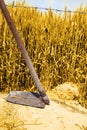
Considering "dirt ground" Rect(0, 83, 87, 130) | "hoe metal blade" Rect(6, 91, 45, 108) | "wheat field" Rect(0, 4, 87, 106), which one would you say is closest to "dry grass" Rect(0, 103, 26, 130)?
"dirt ground" Rect(0, 83, 87, 130)

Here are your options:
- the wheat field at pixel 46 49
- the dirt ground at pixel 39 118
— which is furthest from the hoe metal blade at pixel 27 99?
the wheat field at pixel 46 49

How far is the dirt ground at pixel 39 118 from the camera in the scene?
11.6 ft

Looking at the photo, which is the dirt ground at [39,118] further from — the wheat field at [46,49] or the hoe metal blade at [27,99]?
the wheat field at [46,49]

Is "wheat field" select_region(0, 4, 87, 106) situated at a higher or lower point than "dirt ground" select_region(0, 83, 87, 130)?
higher

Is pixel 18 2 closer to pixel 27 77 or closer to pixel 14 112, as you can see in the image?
pixel 27 77

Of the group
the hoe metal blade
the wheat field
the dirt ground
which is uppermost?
the wheat field

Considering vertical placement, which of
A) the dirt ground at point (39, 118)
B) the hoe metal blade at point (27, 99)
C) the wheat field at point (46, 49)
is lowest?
the dirt ground at point (39, 118)

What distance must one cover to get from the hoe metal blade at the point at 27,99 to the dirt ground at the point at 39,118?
4 centimetres

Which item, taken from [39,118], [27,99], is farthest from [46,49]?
[39,118]

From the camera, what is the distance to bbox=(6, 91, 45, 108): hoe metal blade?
12.6 feet

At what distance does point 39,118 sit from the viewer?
363 cm

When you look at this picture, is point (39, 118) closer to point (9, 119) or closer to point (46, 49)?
point (9, 119)

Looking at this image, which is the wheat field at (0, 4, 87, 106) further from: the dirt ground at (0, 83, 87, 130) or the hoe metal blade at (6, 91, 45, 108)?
the dirt ground at (0, 83, 87, 130)

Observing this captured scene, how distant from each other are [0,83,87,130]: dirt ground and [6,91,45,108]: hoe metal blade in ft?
0.14
